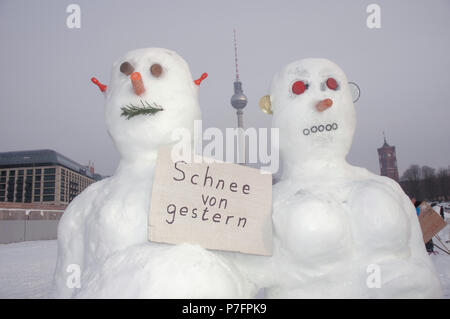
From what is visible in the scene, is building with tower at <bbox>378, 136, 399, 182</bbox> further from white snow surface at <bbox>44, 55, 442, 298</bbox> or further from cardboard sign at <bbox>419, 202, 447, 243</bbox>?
white snow surface at <bbox>44, 55, 442, 298</bbox>

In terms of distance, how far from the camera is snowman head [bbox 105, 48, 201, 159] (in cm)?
228

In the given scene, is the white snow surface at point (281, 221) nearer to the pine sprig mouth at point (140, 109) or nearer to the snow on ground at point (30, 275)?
the pine sprig mouth at point (140, 109)

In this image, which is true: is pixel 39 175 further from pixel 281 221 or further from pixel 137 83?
pixel 281 221

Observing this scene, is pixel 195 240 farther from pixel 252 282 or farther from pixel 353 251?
pixel 353 251

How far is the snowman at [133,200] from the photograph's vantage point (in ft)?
5.76

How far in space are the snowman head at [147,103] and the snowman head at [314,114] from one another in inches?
27.5

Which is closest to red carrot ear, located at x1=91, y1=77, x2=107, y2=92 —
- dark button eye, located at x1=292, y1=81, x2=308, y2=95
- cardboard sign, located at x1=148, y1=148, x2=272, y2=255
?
cardboard sign, located at x1=148, y1=148, x2=272, y2=255

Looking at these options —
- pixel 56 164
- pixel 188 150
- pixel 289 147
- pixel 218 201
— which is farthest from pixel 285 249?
pixel 56 164

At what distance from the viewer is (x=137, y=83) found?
219 cm

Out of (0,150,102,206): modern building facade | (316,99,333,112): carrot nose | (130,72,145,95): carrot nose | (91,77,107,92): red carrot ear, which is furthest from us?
(0,150,102,206): modern building facade

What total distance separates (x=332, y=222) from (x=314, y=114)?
785 millimetres

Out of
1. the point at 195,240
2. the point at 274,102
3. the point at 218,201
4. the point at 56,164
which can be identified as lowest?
the point at 56,164

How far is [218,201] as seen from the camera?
6.70 feet
